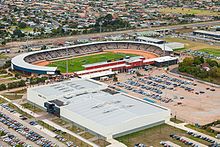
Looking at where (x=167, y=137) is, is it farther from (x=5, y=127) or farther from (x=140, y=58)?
(x=140, y=58)

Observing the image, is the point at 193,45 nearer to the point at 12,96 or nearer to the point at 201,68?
the point at 201,68

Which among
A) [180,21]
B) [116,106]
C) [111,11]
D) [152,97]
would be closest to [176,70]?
[152,97]

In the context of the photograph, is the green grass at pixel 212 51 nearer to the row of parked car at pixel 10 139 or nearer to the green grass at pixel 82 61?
the green grass at pixel 82 61

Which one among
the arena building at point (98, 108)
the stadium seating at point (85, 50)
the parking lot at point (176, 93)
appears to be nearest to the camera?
the arena building at point (98, 108)

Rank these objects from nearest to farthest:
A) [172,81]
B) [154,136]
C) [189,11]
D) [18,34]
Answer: [154,136] → [172,81] → [18,34] → [189,11]

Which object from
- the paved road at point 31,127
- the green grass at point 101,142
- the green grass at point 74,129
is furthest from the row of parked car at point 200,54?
the paved road at point 31,127

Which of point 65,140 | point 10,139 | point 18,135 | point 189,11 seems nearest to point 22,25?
point 189,11
